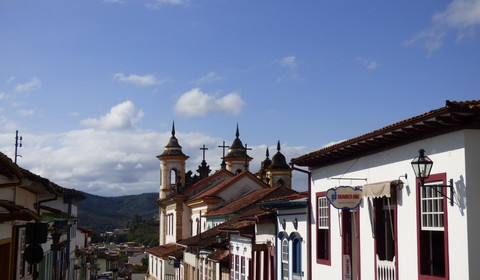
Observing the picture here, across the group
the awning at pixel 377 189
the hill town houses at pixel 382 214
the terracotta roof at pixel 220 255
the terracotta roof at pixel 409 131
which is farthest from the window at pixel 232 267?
the awning at pixel 377 189

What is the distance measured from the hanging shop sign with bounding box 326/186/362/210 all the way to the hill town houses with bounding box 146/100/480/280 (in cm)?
2

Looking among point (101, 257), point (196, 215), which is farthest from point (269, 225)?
point (101, 257)

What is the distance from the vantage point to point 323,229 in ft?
61.0

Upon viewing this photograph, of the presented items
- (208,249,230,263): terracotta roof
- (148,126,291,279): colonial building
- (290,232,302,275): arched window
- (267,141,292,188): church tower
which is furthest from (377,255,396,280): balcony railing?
(267,141,292,188): church tower

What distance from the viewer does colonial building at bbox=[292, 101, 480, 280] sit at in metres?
11.4

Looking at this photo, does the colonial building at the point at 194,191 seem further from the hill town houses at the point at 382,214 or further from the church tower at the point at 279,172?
the hill town houses at the point at 382,214

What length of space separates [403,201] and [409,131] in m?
1.54

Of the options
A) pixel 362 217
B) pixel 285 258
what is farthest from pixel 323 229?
pixel 285 258

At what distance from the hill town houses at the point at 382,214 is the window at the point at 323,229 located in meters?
0.03

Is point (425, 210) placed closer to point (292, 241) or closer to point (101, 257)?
point (292, 241)

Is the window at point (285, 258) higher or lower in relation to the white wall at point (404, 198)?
lower

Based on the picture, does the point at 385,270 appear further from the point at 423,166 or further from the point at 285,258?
the point at 285,258

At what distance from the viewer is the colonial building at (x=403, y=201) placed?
11.4m

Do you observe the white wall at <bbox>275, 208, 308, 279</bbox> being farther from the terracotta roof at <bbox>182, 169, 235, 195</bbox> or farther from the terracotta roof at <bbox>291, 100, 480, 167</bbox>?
the terracotta roof at <bbox>182, 169, 235, 195</bbox>
